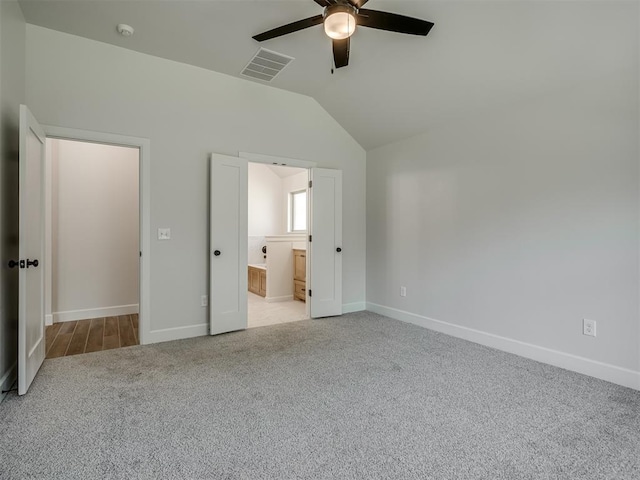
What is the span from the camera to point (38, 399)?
222cm

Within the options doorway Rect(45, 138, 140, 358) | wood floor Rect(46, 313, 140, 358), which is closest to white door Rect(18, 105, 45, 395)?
wood floor Rect(46, 313, 140, 358)

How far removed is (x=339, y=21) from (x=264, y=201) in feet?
18.9

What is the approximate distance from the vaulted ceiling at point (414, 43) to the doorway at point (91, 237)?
1542 millimetres

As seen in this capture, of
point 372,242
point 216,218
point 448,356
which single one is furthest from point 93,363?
point 372,242

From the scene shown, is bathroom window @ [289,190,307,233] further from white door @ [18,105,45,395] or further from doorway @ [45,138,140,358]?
white door @ [18,105,45,395]

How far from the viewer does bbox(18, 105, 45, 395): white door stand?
2.23m

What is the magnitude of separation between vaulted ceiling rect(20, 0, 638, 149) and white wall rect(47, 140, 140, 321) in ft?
6.14

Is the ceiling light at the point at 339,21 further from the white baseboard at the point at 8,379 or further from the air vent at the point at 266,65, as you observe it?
the white baseboard at the point at 8,379

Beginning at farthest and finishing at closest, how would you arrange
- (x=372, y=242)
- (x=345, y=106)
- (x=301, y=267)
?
(x=301, y=267) → (x=372, y=242) → (x=345, y=106)

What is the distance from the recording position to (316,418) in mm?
1996

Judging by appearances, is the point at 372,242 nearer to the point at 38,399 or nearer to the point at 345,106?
the point at 345,106

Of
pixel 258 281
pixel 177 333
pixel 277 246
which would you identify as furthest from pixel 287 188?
pixel 177 333

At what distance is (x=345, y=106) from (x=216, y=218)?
2162mm

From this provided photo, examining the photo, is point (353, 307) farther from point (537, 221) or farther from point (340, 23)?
point (340, 23)
